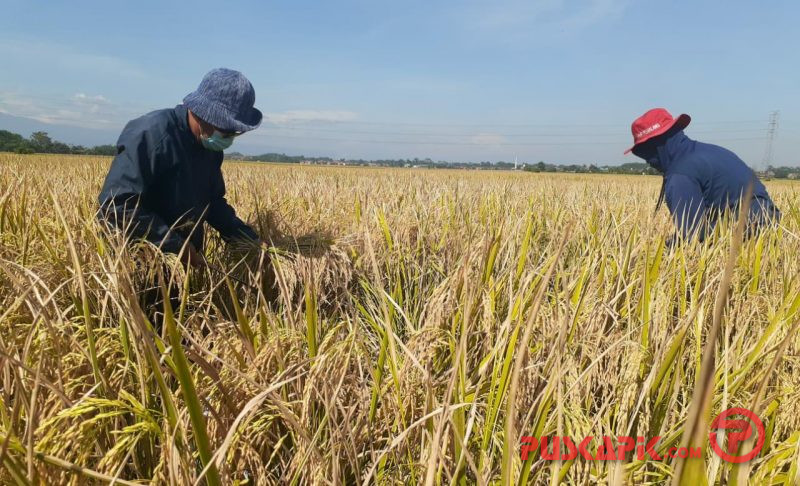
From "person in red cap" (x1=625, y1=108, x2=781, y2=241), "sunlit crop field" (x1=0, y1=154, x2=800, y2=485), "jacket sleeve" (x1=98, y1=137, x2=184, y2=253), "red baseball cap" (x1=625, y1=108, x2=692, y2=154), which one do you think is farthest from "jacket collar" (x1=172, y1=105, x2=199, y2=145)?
"red baseball cap" (x1=625, y1=108, x2=692, y2=154)

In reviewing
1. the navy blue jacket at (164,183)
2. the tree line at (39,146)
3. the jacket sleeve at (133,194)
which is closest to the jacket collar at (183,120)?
the navy blue jacket at (164,183)

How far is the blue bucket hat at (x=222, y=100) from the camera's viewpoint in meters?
2.00

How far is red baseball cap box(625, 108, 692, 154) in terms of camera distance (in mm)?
3121

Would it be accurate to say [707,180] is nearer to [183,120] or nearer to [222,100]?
[222,100]

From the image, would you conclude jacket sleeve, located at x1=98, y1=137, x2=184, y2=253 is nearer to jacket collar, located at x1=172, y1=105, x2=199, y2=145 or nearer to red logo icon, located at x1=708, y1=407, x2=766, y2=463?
jacket collar, located at x1=172, y1=105, x2=199, y2=145

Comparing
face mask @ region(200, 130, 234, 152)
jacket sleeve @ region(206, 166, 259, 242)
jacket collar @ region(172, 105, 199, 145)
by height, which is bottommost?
jacket sleeve @ region(206, 166, 259, 242)

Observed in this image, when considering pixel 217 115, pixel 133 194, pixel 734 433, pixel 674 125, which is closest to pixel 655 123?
pixel 674 125

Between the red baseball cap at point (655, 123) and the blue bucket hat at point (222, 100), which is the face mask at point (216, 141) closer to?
the blue bucket hat at point (222, 100)

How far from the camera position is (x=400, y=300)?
1.80 meters

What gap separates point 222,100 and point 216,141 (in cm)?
22

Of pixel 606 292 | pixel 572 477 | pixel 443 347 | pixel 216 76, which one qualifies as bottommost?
→ pixel 572 477

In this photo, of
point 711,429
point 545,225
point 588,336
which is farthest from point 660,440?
point 545,225

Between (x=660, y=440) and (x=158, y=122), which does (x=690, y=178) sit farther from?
(x=158, y=122)

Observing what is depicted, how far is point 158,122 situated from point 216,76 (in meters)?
0.34
